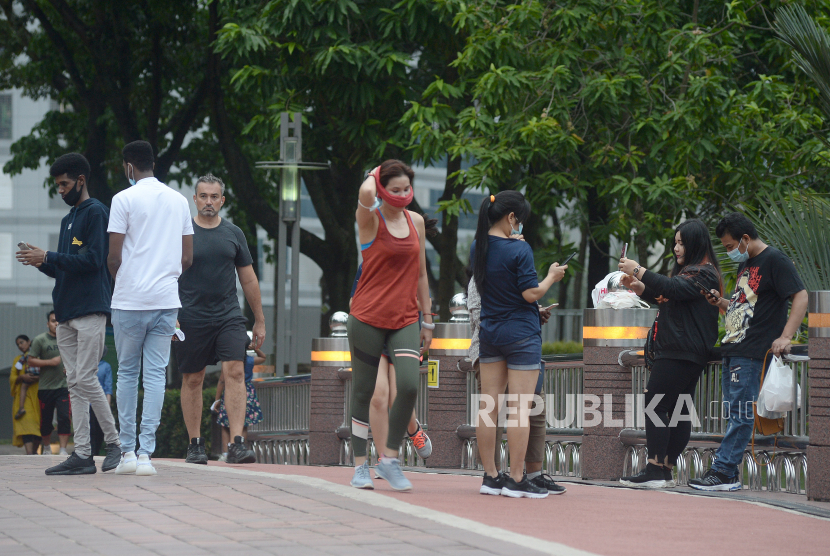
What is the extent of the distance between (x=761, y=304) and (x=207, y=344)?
12.9 ft

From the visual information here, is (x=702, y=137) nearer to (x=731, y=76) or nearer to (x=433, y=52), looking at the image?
(x=731, y=76)

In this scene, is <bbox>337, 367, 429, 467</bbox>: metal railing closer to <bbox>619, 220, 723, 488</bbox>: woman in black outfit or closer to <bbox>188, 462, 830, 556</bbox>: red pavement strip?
<bbox>619, 220, 723, 488</bbox>: woman in black outfit

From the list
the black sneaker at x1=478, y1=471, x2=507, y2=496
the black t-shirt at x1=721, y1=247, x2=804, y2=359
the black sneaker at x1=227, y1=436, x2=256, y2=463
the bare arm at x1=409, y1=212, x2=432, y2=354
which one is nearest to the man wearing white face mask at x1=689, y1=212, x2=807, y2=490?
the black t-shirt at x1=721, y1=247, x2=804, y2=359

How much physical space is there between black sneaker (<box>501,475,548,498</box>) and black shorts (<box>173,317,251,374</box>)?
2.64 metres

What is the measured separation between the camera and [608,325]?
8992 mm

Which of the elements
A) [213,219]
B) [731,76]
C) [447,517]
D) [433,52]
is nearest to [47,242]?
[433,52]

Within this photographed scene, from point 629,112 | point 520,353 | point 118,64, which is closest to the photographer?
point 520,353

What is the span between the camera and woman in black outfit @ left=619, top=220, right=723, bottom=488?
307 inches

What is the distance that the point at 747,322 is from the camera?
7789 mm

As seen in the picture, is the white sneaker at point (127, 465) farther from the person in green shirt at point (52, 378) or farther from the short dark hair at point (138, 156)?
the person in green shirt at point (52, 378)

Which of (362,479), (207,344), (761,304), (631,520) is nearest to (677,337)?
(761,304)

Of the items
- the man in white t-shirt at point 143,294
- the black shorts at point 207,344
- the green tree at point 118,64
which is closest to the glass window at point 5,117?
the green tree at point 118,64

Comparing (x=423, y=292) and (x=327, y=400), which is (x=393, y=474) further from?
(x=327, y=400)

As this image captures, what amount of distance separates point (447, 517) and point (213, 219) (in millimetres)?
3897
